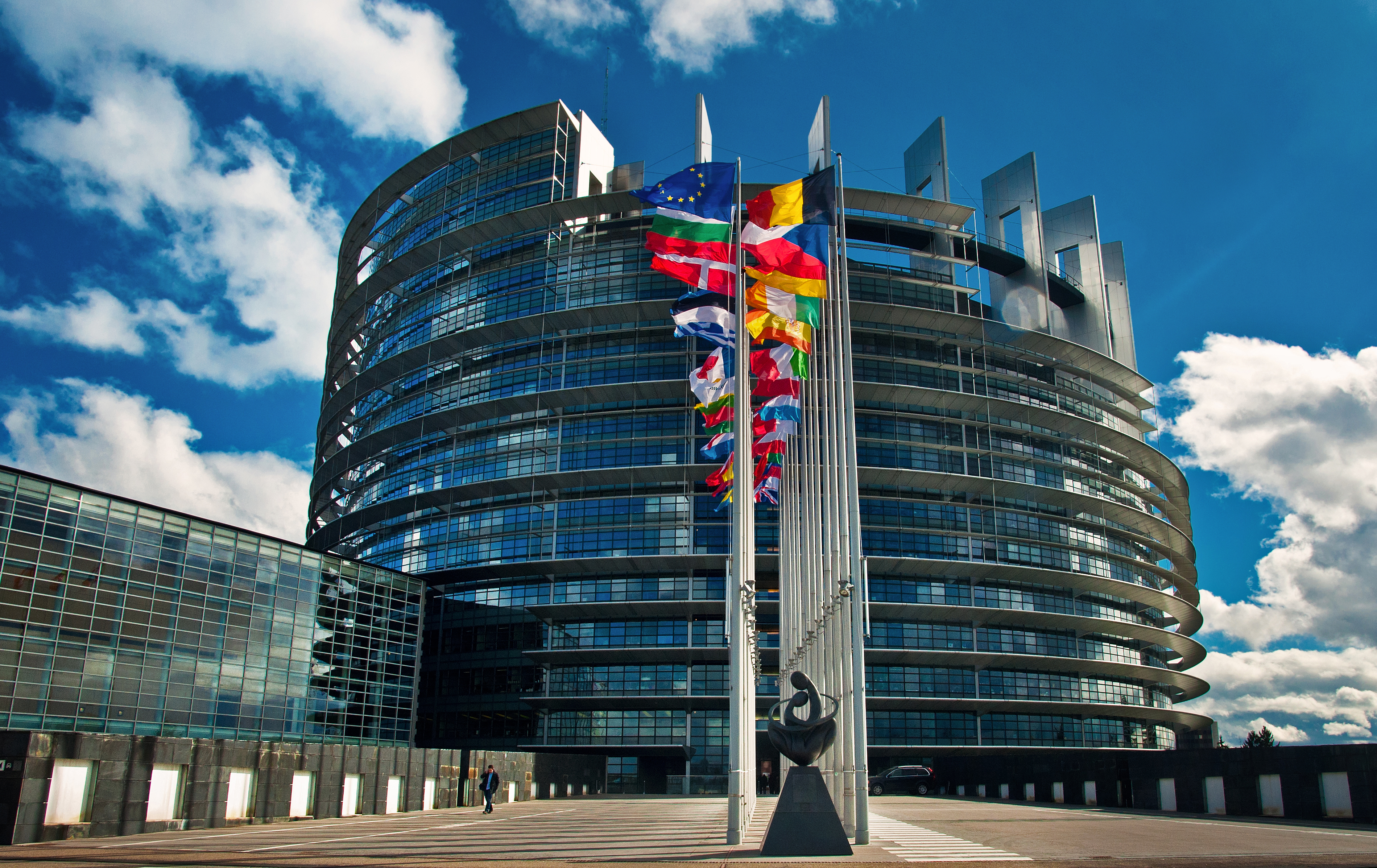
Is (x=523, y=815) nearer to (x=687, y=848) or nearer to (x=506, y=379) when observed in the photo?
(x=687, y=848)

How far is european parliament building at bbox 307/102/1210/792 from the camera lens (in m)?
60.7

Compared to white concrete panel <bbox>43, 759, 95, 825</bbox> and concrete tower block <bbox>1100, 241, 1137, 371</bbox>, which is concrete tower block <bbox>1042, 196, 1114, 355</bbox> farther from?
white concrete panel <bbox>43, 759, 95, 825</bbox>

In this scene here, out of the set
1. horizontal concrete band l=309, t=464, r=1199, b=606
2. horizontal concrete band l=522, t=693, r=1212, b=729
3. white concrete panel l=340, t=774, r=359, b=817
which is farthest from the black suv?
white concrete panel l=340, t=774, r=359, b=817

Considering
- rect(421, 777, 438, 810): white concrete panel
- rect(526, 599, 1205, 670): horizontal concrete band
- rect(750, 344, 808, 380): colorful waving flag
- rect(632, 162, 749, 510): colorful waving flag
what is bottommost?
rect(421, 777, 438, 810): white concrete panel

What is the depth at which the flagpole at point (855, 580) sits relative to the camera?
19469 millimetres

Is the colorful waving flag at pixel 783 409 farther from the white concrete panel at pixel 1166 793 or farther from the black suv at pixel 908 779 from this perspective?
the black suv at pixel 908 779

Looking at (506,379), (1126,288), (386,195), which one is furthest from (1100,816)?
(386,195)

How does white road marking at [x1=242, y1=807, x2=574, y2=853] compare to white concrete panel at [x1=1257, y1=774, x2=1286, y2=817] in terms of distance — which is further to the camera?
white concrete panel at [x1=1257, y1=774, x2=1286, y2=817]

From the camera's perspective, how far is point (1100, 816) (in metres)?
28.6

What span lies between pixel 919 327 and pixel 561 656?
34.0m

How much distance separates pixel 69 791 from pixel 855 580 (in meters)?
18.4

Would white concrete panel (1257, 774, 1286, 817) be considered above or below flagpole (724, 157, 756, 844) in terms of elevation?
below

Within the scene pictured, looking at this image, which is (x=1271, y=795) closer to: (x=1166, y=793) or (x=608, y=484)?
(x=1166, y=793)

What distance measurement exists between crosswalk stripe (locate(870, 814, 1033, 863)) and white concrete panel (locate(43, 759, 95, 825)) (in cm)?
1780
